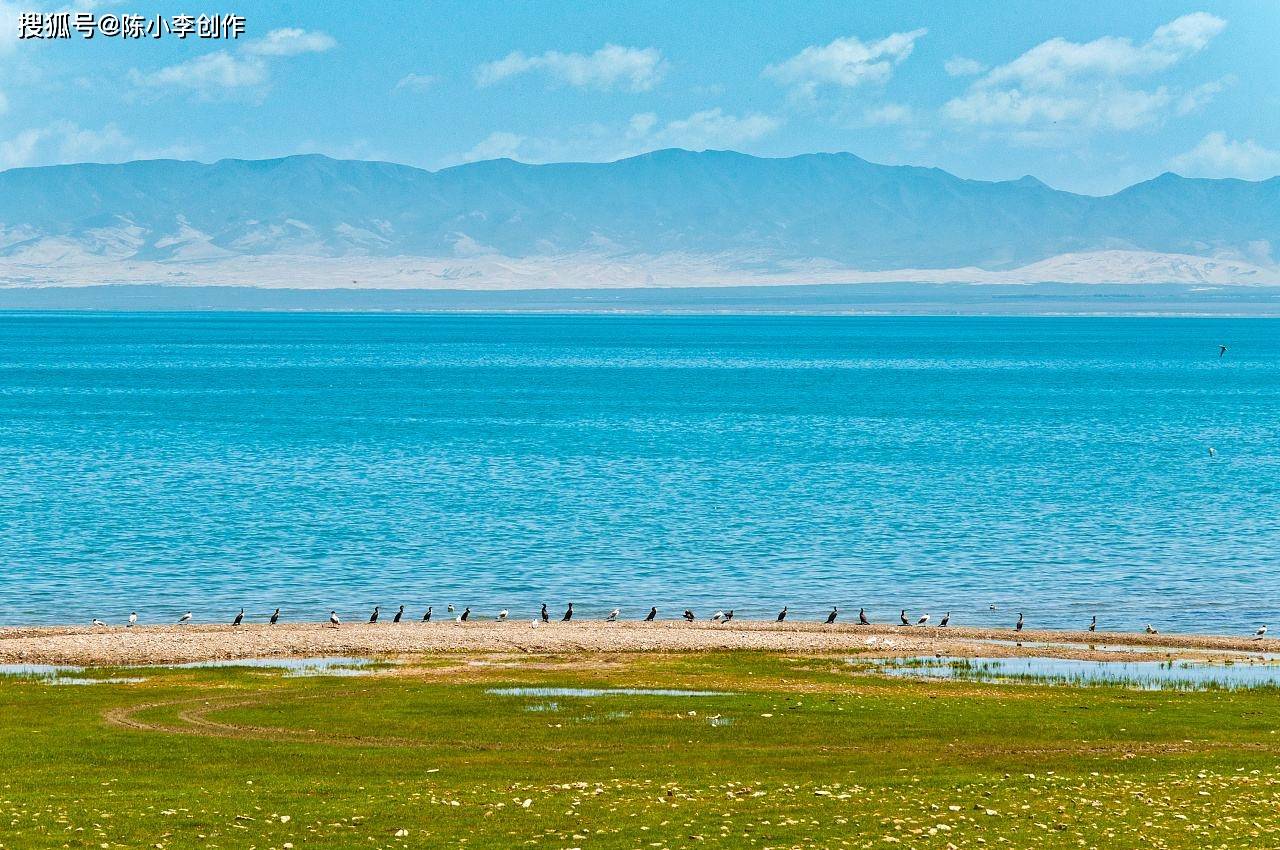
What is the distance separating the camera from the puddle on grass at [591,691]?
41.5 metres

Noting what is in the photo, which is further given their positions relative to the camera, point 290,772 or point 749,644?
point 749,644

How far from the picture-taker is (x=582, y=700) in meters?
40.4

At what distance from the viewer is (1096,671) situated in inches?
1834

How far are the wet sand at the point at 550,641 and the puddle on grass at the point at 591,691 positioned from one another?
7.13 meters

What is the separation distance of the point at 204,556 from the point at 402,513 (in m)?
15.8

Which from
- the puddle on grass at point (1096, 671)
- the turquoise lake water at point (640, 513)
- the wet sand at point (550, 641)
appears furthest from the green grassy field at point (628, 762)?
the turquoise lake water at point (640, 513)

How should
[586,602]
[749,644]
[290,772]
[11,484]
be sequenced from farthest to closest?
[11,484], [586,602], [749,644], [290,772]

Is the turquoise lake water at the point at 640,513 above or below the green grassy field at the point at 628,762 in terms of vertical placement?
below

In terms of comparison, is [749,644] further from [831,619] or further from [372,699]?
[372,699]

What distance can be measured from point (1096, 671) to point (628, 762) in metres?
18.3

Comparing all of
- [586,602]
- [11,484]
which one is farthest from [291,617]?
[11,484]

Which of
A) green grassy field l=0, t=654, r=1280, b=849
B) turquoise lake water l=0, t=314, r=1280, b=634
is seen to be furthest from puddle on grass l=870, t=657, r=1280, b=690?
turquoise lake water l=0, t=314, r=1280, b=634

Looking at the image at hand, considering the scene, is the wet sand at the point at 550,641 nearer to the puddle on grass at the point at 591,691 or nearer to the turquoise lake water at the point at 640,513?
the turquoise lake water at the point at 640,513

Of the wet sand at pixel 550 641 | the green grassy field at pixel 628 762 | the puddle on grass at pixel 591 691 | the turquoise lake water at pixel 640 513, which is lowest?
the turquoise lake water at pixel 640 513
